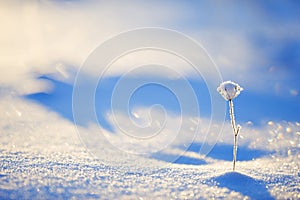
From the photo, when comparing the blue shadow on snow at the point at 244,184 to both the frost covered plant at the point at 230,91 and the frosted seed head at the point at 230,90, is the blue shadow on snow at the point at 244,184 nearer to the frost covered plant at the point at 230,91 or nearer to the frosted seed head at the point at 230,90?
the frost covered plant at the point at 230,91

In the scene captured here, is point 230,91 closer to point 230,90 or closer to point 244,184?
point 230,90

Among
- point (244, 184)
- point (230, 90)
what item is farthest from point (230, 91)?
point (244, 184)

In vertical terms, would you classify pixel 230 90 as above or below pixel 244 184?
above

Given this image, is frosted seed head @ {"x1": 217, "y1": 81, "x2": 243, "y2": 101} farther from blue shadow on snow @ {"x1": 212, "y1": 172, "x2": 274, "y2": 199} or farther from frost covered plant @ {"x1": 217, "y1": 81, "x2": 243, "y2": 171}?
blue shadow on snow @ {"x1": 212, "y1": 172, "x2": 274, "y2": 199}

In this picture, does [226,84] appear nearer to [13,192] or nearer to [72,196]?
[72,196]

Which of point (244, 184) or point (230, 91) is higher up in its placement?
point (230, 91)

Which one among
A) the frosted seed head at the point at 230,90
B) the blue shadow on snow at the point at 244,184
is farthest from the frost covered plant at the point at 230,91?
the blue shadow on snow at the point at 244,184

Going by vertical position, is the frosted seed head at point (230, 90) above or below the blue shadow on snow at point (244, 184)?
above

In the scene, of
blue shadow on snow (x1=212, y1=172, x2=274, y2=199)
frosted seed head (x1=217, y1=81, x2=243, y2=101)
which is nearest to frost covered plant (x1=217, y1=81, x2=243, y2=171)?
frosted seed head (x1=217, y1=81, x2=243, y2=101)
